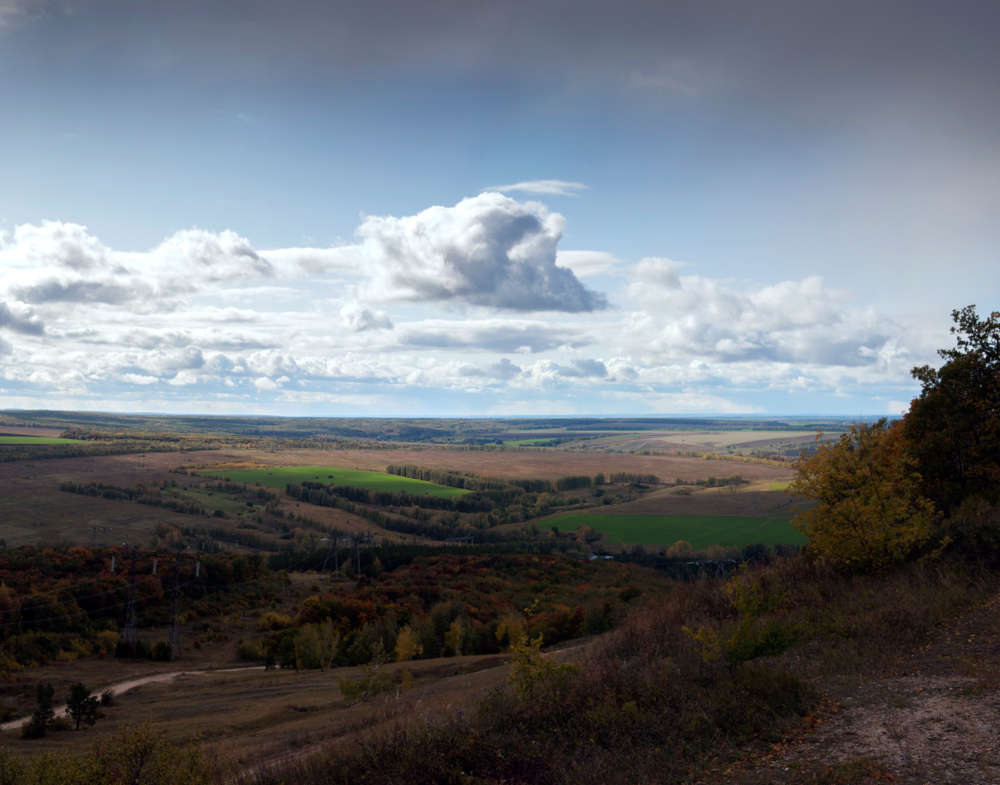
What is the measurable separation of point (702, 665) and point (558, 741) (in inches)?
204

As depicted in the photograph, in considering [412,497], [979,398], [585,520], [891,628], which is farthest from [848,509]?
[412,497]

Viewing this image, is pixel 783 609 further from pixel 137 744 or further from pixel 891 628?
pixel 137 744

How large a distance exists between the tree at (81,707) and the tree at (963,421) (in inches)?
1988

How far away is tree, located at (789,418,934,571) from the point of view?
24.6 meters

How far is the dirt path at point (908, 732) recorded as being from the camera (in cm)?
1002

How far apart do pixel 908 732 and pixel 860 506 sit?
1598 centimetres

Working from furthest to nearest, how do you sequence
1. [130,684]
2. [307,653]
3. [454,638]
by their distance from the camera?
[454,638] < [307,653] < [130,684]

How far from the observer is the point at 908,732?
11320 mm

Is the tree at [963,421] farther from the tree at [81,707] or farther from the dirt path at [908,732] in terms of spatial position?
the tree at [81,707]

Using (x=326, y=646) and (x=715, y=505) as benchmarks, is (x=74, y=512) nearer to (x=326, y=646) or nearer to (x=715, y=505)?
(x=326, y=646)

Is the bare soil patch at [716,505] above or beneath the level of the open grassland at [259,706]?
beneath

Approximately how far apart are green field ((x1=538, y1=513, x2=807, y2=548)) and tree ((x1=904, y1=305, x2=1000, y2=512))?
271ft

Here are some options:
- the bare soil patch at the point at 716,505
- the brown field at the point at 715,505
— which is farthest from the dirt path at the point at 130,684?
the brown field at the point at 715,505

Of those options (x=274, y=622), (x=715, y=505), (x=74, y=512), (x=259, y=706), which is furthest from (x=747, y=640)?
(x=74, y=512)
